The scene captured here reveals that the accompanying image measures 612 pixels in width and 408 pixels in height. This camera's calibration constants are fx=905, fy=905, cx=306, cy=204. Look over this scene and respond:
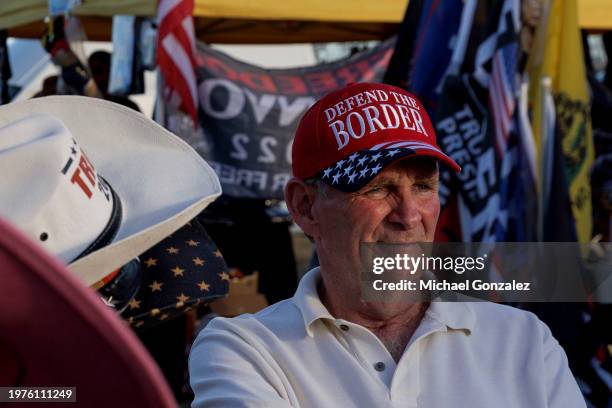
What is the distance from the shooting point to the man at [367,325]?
5.33ft

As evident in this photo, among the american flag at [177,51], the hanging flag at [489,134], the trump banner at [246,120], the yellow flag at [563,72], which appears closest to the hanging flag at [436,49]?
the hanging flag at [489,134]

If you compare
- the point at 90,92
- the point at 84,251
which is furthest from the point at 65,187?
the point at 90,92

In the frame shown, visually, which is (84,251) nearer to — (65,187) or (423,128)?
(65,187)

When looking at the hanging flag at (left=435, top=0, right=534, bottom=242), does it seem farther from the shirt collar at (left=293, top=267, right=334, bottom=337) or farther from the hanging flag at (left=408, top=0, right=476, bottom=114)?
the shirt collar at (left=293, top=267, right=334, bottom=337)

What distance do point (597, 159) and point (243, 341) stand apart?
348 cm

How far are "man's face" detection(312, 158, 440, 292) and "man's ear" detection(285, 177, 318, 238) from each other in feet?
A: 0.14

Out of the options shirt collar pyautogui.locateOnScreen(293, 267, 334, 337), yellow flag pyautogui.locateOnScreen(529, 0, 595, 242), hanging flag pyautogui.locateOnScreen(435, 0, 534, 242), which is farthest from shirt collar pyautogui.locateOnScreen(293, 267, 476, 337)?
yellow flag pyautogui.locateOnScreen(529, 0, 595, 242)

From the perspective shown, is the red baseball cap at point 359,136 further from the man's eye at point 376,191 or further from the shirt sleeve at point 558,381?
the shirt sleeve at point 558,381

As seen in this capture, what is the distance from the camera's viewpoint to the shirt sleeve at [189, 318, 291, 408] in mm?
1549

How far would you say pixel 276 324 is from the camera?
175 cm

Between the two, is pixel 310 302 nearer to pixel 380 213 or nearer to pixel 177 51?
pixel 380 213

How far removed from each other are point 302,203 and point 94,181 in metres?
0.54

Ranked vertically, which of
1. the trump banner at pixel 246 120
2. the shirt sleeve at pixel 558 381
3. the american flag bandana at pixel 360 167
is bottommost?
the trump banner at pixel 246 120

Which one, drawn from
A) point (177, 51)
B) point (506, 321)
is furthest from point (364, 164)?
point (177, 51)
